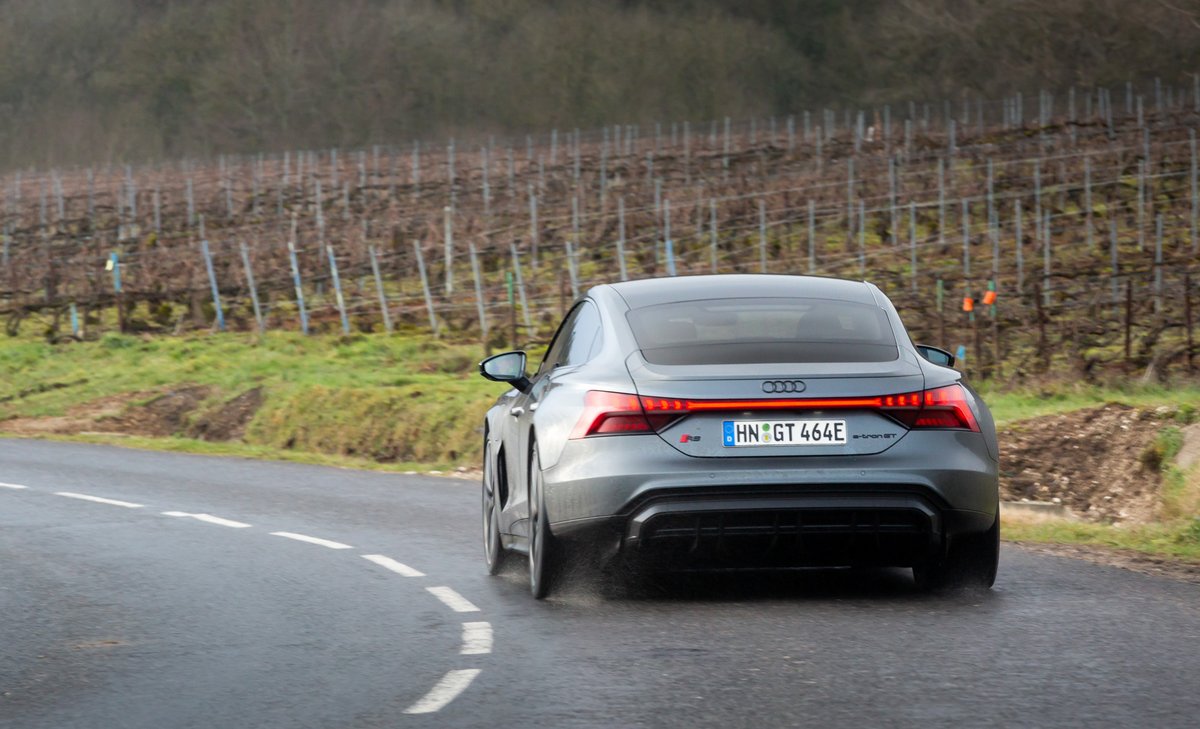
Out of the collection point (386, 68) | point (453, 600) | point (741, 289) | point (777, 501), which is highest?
point (386, 68)

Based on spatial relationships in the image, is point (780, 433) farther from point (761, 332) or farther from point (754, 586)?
point (754, 586)

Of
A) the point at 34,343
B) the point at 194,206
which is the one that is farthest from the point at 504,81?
the point at 34,343

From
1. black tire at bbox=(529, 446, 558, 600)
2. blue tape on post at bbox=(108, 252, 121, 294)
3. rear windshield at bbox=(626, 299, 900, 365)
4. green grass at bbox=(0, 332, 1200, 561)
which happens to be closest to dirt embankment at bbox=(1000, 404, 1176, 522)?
green grass at bbox=(0, 332, 1200, 561)

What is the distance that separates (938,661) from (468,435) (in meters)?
16.5

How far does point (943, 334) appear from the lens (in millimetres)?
24203

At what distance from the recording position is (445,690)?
6.79 m

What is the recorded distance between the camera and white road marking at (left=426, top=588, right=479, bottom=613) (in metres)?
9.18

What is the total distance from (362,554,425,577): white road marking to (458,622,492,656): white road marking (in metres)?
2.23

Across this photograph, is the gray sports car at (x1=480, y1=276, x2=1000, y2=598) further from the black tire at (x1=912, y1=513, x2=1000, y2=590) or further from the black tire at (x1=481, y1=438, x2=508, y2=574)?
the black tire at (x1=481, y1=438, x2=508, y2=574)

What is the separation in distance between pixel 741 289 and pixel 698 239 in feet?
125

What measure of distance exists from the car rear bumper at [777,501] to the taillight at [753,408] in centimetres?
6

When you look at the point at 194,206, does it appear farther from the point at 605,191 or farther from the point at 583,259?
the point at 583,259

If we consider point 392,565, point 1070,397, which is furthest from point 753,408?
point 1070,397

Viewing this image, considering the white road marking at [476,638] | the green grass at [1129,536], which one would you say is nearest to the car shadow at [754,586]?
the white road marking at [476,638]
